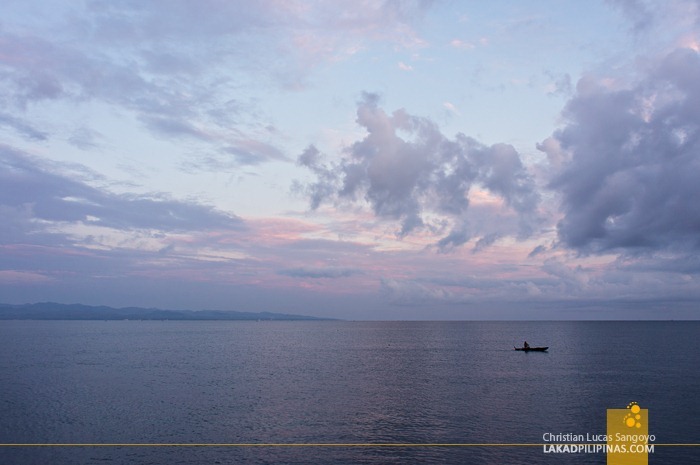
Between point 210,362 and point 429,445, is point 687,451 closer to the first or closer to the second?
point 429,445

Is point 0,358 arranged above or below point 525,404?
below

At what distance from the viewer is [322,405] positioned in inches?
2926

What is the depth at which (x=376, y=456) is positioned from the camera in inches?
1988

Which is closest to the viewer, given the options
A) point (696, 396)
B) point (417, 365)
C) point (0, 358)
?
point (696, 396)

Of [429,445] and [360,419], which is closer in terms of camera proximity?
[429,445]

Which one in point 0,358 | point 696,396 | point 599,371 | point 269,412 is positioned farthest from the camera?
point 0,358

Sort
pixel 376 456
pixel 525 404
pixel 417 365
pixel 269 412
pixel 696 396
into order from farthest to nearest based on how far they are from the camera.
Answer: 1. pixel 417 365
2. pixel 696 396
3. pixel 525 404
4. pixel 269 412
5. pixel 376 456

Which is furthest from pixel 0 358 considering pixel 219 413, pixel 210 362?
pixel 219 413

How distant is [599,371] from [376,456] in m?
86.9

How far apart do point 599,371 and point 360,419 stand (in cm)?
7701

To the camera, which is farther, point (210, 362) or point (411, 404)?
point (210, 362)

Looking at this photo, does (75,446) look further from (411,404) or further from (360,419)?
(411,404)

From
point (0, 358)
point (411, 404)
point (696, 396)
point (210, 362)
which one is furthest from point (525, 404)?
point (0, 358)

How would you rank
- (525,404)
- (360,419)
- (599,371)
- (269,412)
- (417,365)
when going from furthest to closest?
(417,365), (599,371), (525,404), (269,412), (360,419)
